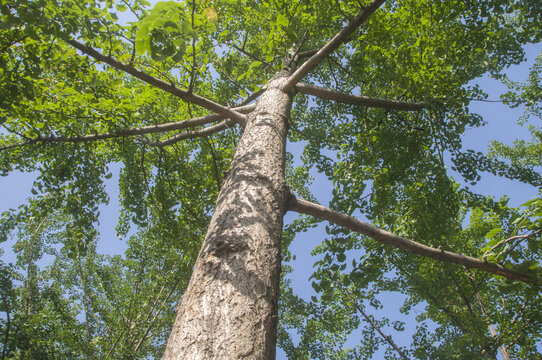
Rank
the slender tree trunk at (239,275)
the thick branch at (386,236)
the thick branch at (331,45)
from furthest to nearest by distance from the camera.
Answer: the thick branch at (331,45), the thick branch at (386,236), the slender tree trunk at (239,275)

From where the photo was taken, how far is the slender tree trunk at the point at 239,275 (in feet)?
3.64

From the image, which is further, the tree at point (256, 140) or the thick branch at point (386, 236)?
the thick branch at point (386, 236)

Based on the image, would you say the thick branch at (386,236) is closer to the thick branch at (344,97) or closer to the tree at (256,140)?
the tree at (256,140)

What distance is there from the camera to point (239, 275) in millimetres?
1354

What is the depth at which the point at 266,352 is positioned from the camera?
1.15 metres

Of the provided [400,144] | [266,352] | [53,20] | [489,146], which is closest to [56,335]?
[53,20]

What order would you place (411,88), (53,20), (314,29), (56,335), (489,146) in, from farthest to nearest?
1. (489,146)
2. (56,335)
3. (314,29)
4. (411,88)
5. (53,20)

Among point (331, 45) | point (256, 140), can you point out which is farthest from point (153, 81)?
point (331, 45)

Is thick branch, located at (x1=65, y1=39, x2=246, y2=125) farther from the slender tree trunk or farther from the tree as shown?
the slender tree trunk

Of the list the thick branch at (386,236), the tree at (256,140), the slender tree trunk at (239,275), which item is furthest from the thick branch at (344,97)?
the thick branch at (386,236)

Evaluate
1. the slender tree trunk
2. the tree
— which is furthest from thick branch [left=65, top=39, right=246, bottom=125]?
the slender tree trunk

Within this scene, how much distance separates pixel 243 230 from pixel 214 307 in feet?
1.51

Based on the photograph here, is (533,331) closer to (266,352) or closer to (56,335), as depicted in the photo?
(266,352)

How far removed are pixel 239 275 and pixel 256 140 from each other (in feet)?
4.42
